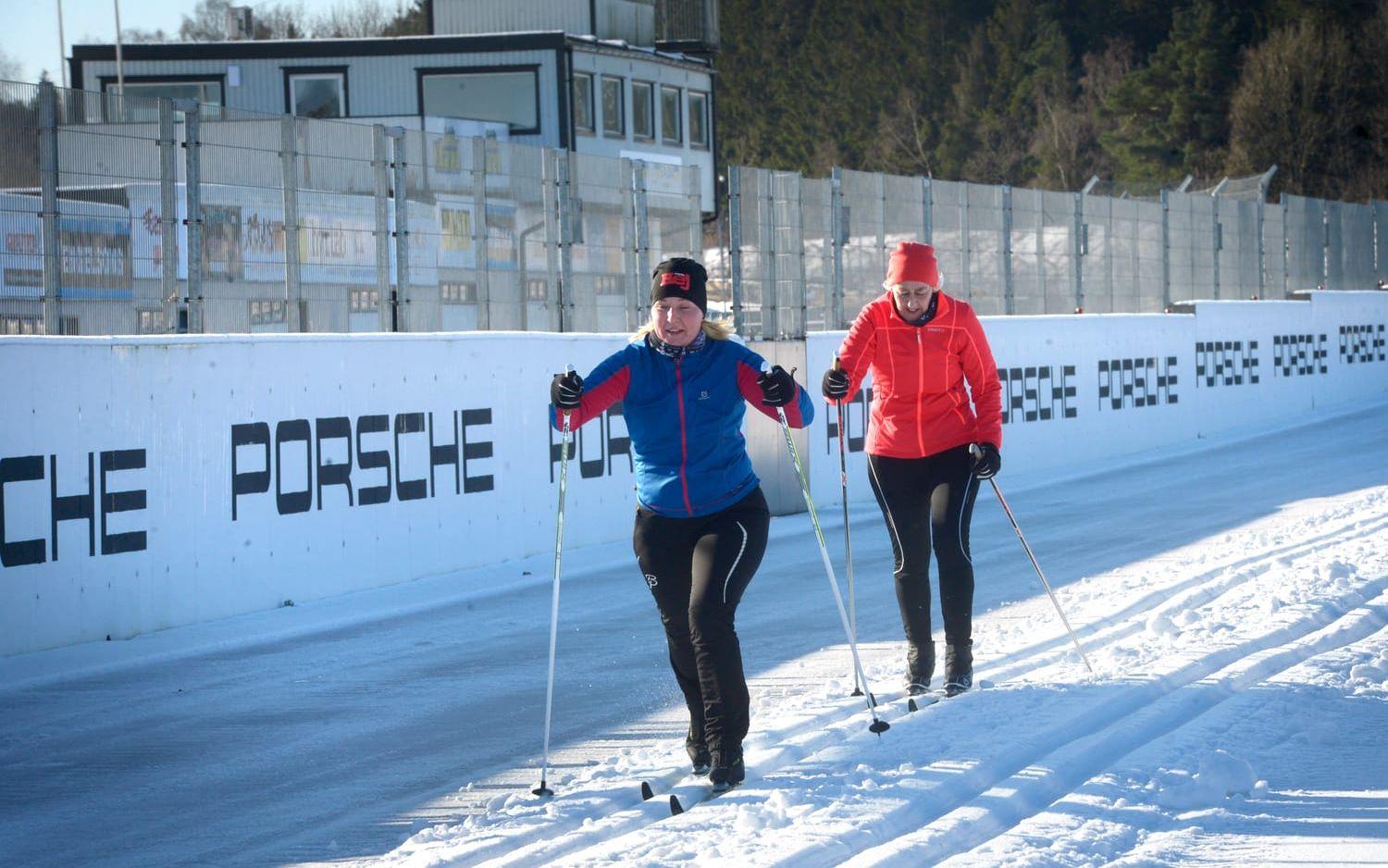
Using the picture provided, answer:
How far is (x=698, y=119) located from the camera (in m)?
50.9

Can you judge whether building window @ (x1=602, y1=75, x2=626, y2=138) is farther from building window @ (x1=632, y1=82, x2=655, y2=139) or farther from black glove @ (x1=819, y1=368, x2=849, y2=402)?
black glove @ (x1=819, y1=368, x2=849, y2=402)

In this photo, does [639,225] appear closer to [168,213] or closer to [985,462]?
[168,213]

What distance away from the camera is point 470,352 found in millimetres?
12961

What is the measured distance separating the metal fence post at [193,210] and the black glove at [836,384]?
16.8 feet

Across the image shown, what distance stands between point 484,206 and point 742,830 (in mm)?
8973

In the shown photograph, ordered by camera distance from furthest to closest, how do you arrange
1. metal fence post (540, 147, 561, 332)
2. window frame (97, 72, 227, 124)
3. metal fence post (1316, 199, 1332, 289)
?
window frame (97, 72, 227, 124), metal fence post (1316, 199, 1332, 289), metal fence post (540, 147, 561, 332)

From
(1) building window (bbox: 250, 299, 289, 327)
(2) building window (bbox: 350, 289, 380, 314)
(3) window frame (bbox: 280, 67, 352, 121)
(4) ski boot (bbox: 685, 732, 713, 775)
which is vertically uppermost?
(3) window frame (bbox: 280, 67, 352, 121)

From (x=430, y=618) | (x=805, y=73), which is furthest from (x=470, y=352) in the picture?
(x=805, y=73)

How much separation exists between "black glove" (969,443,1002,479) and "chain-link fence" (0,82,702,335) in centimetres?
546

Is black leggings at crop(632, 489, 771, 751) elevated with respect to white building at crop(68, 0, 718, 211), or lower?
lower

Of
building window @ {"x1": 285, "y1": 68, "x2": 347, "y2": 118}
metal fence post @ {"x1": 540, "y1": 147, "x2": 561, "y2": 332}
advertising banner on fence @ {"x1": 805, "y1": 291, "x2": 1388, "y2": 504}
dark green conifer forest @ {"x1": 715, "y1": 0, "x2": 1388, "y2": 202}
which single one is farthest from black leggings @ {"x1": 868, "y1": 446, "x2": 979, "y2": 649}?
dark green conifer forest @ {"x1": 715, "y1": 0, "x2": 1388, "y2": 202}

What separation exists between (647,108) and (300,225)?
1454 inches

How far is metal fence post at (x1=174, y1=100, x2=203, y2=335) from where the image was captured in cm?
1104

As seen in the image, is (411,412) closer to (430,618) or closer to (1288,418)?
(430,618)
